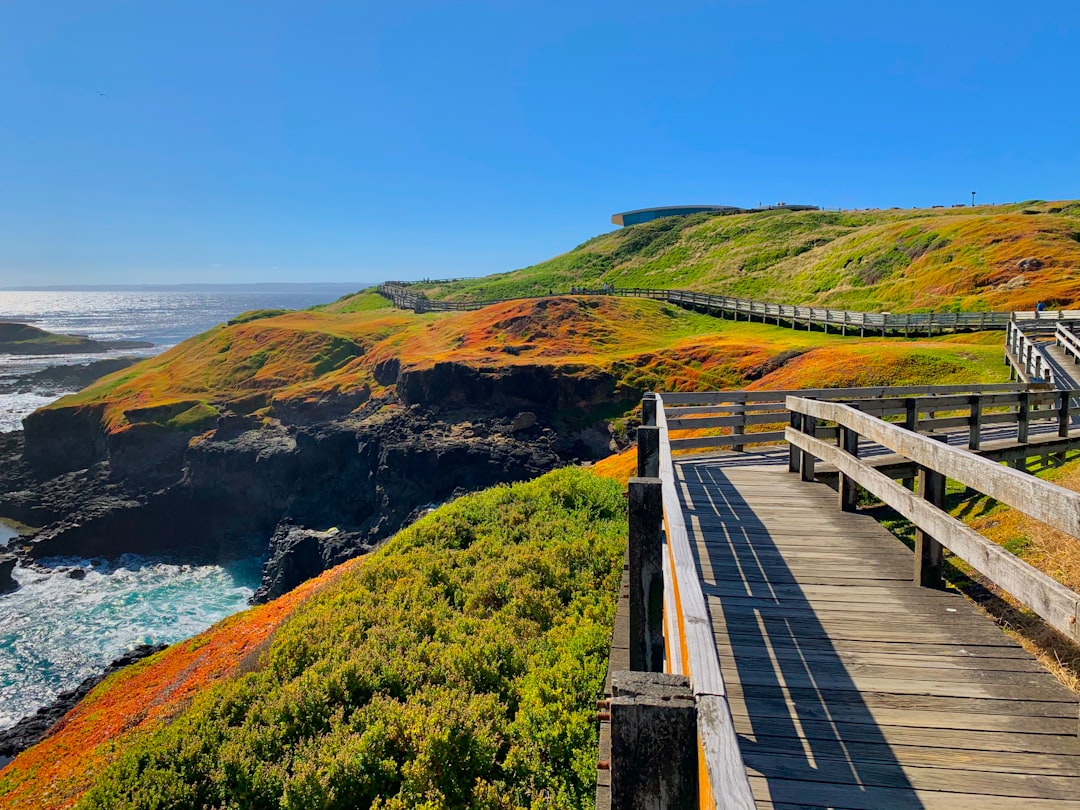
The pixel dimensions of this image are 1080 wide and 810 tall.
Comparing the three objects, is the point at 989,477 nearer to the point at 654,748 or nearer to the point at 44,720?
the point at 654,748

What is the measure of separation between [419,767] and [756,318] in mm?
50730

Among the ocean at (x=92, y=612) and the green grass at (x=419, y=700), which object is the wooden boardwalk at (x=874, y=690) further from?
the ocean at (x=92, y=612)

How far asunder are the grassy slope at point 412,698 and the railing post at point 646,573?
1767 millimetres

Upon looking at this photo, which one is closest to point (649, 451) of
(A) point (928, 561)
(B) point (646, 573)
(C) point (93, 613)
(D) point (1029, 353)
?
(B) point (646, 573)

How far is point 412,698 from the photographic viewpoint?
6.82 metres

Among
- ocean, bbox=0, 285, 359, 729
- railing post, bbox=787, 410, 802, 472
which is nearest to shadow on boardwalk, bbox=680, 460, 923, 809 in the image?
railing post, bbox=787, 410, 802, 472

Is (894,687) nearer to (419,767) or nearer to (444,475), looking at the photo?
(419,767)

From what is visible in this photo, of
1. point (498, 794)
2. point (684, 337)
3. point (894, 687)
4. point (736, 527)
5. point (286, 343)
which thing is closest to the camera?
point (894, 687)

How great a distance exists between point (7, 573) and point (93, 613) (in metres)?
8.64

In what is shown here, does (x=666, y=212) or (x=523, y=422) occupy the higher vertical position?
(x=666, y=212)

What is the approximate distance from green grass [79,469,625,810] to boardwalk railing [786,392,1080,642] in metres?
3.32

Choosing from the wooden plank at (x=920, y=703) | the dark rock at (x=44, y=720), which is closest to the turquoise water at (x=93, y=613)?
the dark rock at (x=44, y=720)

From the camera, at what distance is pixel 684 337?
49750mm

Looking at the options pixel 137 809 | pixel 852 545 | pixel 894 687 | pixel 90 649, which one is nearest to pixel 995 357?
pixel 852 545
